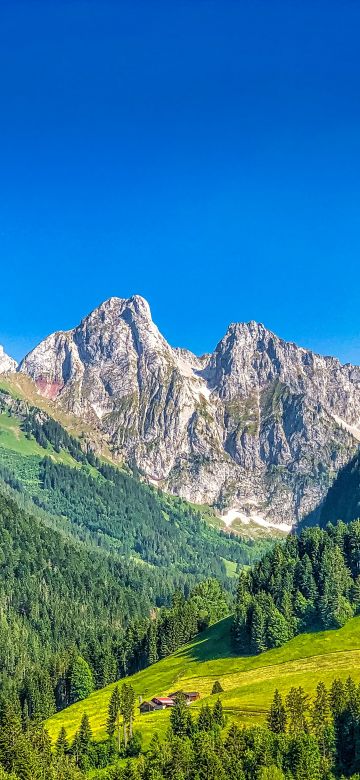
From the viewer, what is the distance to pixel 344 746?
382 feet

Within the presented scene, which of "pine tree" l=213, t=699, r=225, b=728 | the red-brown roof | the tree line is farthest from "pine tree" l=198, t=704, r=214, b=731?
the red-brown roof

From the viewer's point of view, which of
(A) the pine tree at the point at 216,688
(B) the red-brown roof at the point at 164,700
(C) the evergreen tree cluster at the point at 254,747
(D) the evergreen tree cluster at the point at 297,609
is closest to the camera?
(C) the evergreen tree cluster at the point at 254,747

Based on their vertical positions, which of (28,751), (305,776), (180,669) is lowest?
(305,776)

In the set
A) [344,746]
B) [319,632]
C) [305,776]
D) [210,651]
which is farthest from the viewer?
[210,651]

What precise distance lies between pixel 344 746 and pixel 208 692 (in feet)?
162

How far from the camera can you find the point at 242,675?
168 m

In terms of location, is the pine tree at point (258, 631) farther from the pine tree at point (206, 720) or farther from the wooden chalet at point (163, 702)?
the pine tree at point (206, 720)

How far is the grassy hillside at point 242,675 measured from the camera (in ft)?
478

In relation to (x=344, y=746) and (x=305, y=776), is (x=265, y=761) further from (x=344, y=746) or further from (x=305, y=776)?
(x=344, y=746)

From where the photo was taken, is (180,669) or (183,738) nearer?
(183,738)

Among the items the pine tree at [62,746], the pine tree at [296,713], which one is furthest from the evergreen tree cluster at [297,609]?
the pine tree at [62,746]

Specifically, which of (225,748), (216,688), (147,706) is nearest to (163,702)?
(147,706)

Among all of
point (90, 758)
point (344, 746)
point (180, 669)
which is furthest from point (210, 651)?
point (344, 746)

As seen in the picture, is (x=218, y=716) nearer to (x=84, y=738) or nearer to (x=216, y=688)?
(x=84, y=738)
